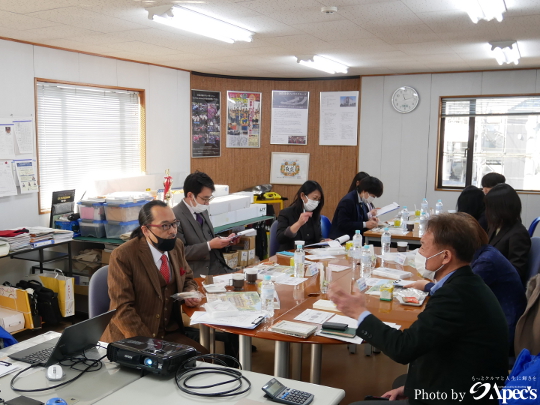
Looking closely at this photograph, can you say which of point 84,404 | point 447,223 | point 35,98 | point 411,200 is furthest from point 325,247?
point 411,200

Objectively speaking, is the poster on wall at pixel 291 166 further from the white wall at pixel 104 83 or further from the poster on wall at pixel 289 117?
the white wall at pixel 104 83

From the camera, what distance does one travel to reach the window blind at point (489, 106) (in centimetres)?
745

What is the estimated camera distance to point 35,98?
530 centimetres

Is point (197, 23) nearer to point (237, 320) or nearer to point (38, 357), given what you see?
point (237, 320)

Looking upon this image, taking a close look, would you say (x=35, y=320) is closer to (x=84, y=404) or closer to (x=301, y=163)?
(x=84, y=404)

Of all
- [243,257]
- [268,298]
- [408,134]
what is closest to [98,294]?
[268,298]

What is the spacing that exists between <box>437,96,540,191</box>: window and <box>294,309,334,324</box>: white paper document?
19.1 feet

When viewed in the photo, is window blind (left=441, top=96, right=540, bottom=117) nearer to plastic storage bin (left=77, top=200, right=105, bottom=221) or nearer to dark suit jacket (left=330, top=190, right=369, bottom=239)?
dark suit jacket (left=330, top=190, right=369, bottom=239)

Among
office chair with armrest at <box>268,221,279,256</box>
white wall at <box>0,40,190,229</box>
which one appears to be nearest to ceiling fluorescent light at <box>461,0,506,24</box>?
office chair with armrest at <box>268,221,279,256</box>

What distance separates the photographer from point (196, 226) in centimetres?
391

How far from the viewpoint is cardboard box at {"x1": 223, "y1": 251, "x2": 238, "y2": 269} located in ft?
20.6

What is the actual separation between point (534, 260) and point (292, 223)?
77.3 inches

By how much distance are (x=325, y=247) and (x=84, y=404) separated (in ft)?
9.90

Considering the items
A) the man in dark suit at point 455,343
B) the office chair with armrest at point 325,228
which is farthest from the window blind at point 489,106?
the man in dark suit at point 455,343
